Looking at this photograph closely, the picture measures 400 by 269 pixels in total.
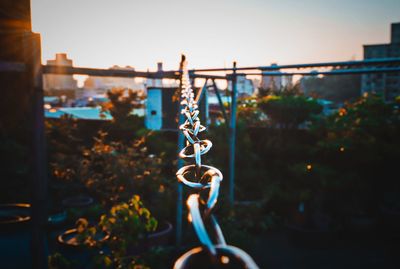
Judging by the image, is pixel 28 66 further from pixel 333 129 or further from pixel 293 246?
pixel 333 129

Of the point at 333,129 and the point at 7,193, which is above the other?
the point at 333,129

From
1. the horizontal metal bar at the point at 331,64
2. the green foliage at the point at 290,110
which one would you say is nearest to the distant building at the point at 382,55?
the green foliage at the point at 290,110

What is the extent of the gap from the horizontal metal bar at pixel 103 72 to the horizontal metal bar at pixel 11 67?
21.8 inches

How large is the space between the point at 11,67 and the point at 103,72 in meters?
1.62

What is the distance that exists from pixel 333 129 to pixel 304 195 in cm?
192

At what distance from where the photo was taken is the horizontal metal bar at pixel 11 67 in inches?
123

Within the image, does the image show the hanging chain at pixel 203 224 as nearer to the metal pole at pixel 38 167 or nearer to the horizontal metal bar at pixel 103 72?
the metal pole at pixel 38 167

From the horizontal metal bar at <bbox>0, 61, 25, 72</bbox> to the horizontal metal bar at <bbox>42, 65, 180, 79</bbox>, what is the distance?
553 mm

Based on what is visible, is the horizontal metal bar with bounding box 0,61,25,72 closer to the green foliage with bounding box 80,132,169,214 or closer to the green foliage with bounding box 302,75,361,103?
the green foliage with bounding box 80,132,169,214

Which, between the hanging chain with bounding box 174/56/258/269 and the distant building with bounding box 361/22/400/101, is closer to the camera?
the hanging chain with bounding box 174/56/258/269

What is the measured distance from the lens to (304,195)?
22.8 feet

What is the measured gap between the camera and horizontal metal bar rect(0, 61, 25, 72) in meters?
3.13

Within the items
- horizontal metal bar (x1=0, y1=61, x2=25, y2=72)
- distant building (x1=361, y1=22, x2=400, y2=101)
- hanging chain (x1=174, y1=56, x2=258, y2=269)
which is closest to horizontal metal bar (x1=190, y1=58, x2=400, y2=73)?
horizontal metal bar (x1=0, y1=61, x2=25, y2=72)

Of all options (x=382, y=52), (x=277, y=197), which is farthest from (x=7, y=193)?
(x=382, y=52)
